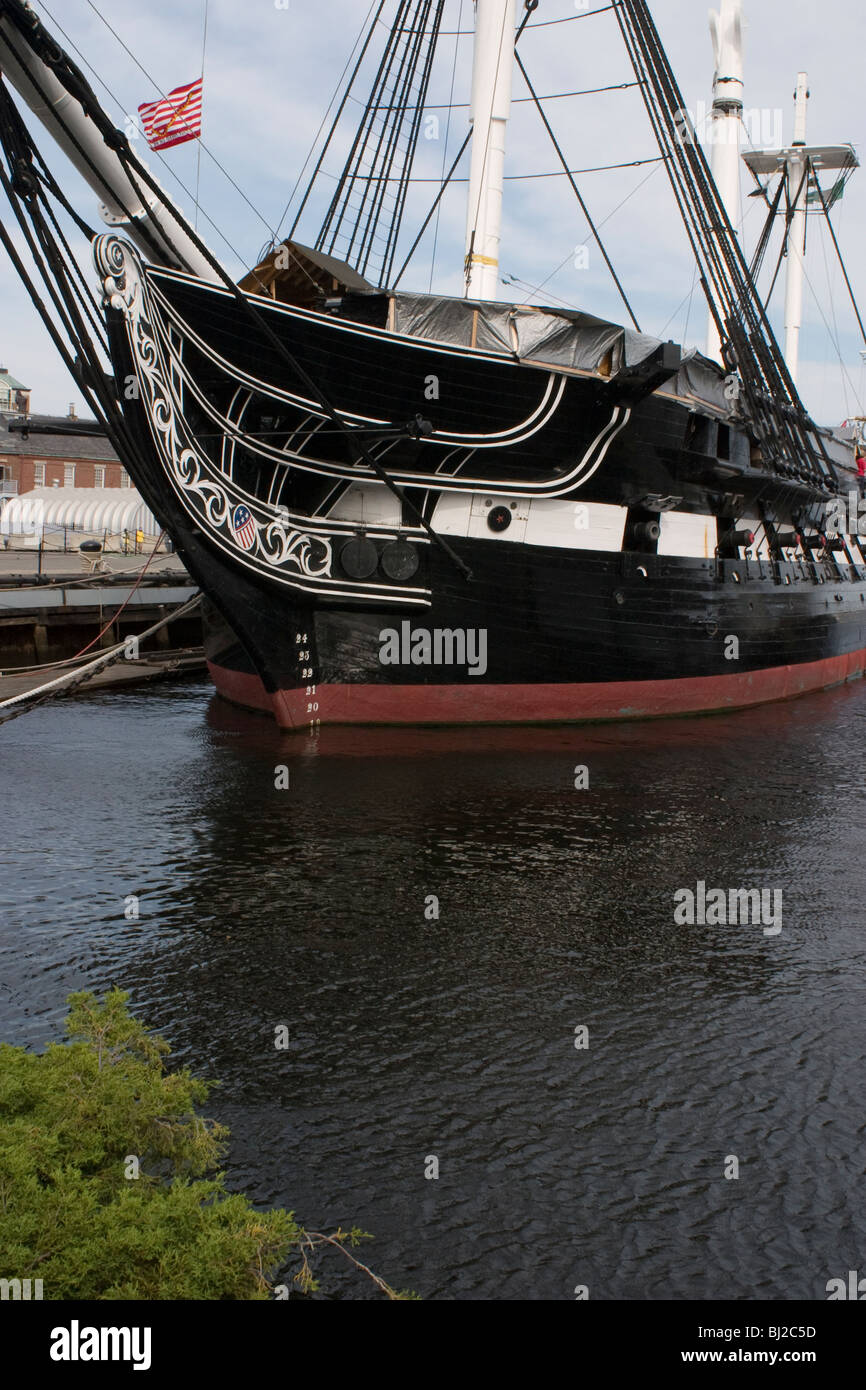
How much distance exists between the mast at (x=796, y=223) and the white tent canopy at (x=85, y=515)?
30541 millimetres

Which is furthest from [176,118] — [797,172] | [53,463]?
[53,463]

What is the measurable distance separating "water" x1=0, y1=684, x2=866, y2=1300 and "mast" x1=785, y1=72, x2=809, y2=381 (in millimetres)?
37310

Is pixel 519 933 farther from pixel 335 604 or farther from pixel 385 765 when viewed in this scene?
pixel 335 604

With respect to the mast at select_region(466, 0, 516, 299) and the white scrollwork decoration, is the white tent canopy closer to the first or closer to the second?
the mast at select_region(466, 0, 516, 299)

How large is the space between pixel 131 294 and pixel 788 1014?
12.6 m

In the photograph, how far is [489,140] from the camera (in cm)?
2069

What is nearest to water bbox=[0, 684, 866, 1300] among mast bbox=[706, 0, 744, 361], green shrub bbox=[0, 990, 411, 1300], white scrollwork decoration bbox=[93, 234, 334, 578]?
green shrub bbox=[0, 990, 411, 1300]

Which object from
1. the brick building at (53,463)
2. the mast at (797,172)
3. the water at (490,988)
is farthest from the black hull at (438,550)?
the brick building at (53,463)

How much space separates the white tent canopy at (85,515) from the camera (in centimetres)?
5200

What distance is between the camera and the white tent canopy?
52.0 meters

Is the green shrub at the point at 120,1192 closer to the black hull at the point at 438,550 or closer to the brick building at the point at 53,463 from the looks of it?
the black hull at the point at 438,550

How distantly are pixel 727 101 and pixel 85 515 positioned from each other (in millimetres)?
35874

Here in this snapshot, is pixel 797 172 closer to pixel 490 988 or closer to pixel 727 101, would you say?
pixel 727 101

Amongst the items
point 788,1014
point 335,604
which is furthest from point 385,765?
point 788,1014
